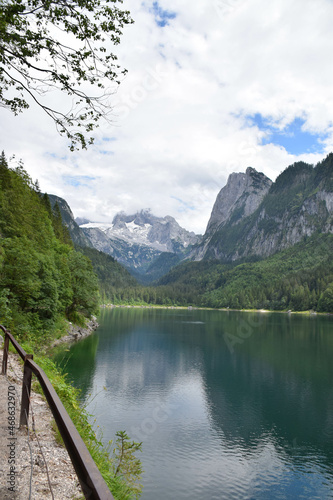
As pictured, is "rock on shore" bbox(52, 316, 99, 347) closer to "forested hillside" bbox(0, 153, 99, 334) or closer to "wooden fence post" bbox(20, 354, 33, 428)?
"forested hillside" bbox(0, 153, 99, 334)

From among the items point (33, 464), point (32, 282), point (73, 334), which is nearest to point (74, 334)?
point (73, 334)

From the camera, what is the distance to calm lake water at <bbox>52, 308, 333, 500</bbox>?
19.8 m

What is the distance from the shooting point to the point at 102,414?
2803 cm

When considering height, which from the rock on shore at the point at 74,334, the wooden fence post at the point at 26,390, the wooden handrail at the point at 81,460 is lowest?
the rock on shore at the point at 74,334

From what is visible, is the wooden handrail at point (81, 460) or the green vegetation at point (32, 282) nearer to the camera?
the wooden handrail at point (81, 460)

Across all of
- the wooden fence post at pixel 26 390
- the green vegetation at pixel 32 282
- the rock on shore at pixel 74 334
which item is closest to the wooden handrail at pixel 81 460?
the wooden fence post at pixel 26 390

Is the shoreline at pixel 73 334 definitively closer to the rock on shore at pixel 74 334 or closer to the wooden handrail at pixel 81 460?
the rock on shore at pixel 74 334

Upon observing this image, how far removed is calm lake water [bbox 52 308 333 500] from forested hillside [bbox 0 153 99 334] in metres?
7.01

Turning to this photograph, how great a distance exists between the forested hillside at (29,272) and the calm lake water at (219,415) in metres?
7.01

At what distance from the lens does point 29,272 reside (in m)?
36.9

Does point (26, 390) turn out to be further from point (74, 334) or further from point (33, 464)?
point (74, 334)

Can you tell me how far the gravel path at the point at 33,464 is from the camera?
221 inches

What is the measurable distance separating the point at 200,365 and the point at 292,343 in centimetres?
2981

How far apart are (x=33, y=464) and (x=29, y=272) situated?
32.8 meters
